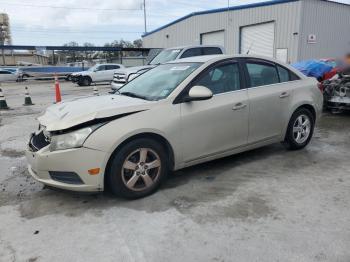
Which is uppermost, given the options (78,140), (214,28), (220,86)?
(214,28)

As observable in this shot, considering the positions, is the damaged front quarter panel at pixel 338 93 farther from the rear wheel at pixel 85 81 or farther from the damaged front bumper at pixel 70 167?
the rear wheel at pixel 85 81

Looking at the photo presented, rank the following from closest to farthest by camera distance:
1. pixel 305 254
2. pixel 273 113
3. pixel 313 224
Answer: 1. pixel 305 254
2. pixel 313 224
3. pixel 273 113

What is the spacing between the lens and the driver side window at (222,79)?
15.2 feet

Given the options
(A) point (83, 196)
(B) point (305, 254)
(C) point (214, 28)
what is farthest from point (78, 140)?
(C) point (214, 28)

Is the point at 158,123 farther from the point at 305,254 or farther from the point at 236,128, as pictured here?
the point at 305,254

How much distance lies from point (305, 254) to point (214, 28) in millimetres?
25842

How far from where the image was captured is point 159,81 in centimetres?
482

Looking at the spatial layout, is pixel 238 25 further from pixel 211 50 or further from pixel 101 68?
pixel 211 50

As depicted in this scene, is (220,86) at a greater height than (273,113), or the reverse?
(220,86)

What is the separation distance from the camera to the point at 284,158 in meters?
5.47

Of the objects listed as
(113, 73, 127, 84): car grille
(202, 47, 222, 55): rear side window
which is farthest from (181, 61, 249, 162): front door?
(113, 73, 127, 84): car grille

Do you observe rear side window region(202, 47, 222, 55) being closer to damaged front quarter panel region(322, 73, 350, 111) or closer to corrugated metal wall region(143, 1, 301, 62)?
damaged front quarter panel region(322, 73, 350, 111)

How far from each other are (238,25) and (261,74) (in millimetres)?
20554

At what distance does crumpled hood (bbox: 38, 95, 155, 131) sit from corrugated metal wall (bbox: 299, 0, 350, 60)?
18.5 meters
